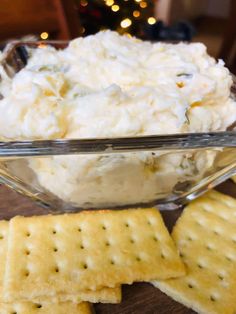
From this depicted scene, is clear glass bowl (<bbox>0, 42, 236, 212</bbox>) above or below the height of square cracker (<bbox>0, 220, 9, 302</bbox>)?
above

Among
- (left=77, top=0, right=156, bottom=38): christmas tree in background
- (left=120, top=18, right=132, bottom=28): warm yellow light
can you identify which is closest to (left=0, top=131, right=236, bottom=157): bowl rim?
(left=77, top=0, right=156, bottom=38): christmas tree in background

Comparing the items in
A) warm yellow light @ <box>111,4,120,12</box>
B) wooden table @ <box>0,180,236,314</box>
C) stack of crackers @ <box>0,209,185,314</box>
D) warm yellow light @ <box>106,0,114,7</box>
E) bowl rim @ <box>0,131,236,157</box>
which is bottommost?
wooden table @ <box>0,180,236,314</box>

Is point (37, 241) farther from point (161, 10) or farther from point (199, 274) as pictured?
point (161, 10)

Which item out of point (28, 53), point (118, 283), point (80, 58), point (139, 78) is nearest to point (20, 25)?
point (28, 53)

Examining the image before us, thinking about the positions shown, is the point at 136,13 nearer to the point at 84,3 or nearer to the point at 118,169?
the point at 84,3

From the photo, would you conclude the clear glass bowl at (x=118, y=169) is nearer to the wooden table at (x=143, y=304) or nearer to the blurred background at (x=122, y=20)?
the wooden table at (x=143, y=304)

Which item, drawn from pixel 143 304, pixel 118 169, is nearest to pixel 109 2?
pixel 118 169

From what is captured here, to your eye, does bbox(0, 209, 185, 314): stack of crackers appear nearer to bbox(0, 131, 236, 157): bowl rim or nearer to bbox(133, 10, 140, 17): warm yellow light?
bbox(0, 131, 236, 157): bowl rim

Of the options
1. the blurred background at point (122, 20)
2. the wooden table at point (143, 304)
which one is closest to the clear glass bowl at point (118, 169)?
the wooden table at point (143, 304)
